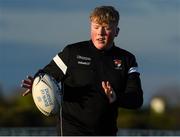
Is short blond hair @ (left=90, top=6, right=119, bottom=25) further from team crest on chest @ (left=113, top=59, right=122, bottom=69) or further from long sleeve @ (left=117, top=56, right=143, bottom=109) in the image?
long sleeve @ (left=117, top=56, right=143, bottom=109)

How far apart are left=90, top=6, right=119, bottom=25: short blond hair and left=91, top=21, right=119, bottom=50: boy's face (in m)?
0.04

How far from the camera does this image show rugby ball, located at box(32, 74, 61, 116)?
8.10m

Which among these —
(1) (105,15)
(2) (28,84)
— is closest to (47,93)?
(2) (28,84)

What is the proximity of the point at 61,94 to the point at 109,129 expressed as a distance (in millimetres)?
622

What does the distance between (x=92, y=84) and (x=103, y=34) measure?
1.77ft

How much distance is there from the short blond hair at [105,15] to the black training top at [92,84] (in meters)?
0.33

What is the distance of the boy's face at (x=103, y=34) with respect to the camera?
790cm

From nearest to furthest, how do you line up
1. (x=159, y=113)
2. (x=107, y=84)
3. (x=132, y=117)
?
(x=107, y=84) → (x=132, y=117) → (x=159, y=113)

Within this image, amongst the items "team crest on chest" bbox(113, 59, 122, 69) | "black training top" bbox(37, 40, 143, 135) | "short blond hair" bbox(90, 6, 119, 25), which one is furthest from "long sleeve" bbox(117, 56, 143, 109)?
"short blond hair" bbox(90, 6, 119, 25)

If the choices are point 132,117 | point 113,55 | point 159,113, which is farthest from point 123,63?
point 159,113

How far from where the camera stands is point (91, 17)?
7.99m

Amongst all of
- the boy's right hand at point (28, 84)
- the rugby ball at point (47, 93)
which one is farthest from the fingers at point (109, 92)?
the boy's right hand at point (28, 84)

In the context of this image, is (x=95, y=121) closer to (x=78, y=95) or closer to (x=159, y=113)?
(x=78, y=95)

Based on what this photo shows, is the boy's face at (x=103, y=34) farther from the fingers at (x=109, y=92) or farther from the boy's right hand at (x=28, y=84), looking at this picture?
the boy's right hand at (x=28, y=84)
